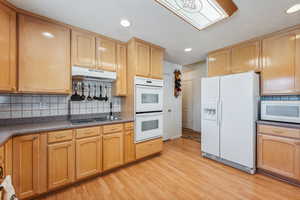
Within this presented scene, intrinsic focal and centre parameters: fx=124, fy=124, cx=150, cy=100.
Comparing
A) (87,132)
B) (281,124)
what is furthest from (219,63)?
(87,132)

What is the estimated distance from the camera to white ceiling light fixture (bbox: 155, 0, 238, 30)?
1437 mm

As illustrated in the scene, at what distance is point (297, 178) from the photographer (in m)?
1.79

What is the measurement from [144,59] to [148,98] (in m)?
0.81

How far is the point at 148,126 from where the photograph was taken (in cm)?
260

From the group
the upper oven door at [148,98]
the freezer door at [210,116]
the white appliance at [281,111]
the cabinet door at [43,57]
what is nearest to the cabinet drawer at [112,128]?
the upper oven door at [148,98]

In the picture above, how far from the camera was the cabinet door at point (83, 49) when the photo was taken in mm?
2041

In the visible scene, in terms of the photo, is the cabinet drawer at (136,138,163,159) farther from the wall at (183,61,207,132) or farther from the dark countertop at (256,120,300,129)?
the wall at (183,61,207,132)

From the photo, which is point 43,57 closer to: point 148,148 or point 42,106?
point 42,106

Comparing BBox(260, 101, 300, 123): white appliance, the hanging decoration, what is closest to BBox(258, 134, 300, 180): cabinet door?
BBox(260, 101, 300, 123): white appliance

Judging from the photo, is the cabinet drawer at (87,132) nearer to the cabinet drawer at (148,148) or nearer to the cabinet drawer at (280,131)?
the cabinet drawer at (148,148)

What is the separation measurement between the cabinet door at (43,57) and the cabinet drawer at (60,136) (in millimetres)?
649

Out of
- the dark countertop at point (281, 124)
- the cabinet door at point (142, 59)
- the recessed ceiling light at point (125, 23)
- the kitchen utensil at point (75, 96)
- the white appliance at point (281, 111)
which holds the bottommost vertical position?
the dark countertop at point (281, 124)

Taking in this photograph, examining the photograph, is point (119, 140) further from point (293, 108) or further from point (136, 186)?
point (293, 108)

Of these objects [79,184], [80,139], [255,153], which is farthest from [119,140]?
[255,153]
